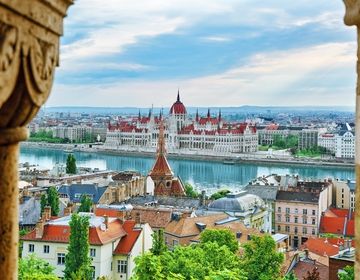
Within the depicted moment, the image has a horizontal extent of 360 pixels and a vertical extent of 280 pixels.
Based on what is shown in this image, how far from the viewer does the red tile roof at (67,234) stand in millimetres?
10555

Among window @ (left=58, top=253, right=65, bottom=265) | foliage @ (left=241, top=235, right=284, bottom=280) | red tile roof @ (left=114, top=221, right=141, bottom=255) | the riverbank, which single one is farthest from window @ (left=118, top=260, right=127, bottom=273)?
the riverbank

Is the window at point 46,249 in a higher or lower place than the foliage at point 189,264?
lower

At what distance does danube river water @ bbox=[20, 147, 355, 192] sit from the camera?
115 ft

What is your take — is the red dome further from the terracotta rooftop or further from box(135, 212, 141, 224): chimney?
the terracotta rooftop

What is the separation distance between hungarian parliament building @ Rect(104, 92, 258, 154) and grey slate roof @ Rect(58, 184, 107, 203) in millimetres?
30681

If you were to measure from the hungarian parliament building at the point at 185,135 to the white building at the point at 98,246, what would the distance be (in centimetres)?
3976

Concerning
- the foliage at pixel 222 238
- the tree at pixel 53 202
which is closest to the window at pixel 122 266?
the foliage at pixel 222 238

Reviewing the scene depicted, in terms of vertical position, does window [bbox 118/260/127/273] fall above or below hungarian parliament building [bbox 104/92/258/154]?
below

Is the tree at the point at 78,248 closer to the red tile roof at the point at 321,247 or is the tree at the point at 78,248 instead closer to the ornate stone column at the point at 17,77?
the red tile roof at the point at 321,247

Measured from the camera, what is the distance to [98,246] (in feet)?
34.2

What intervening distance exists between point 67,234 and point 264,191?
34.2 feet

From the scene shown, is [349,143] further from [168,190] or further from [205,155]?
[168,190]

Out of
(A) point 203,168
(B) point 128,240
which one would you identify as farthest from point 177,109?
(B) point 128,240

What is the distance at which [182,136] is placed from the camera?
5475 centimetres
